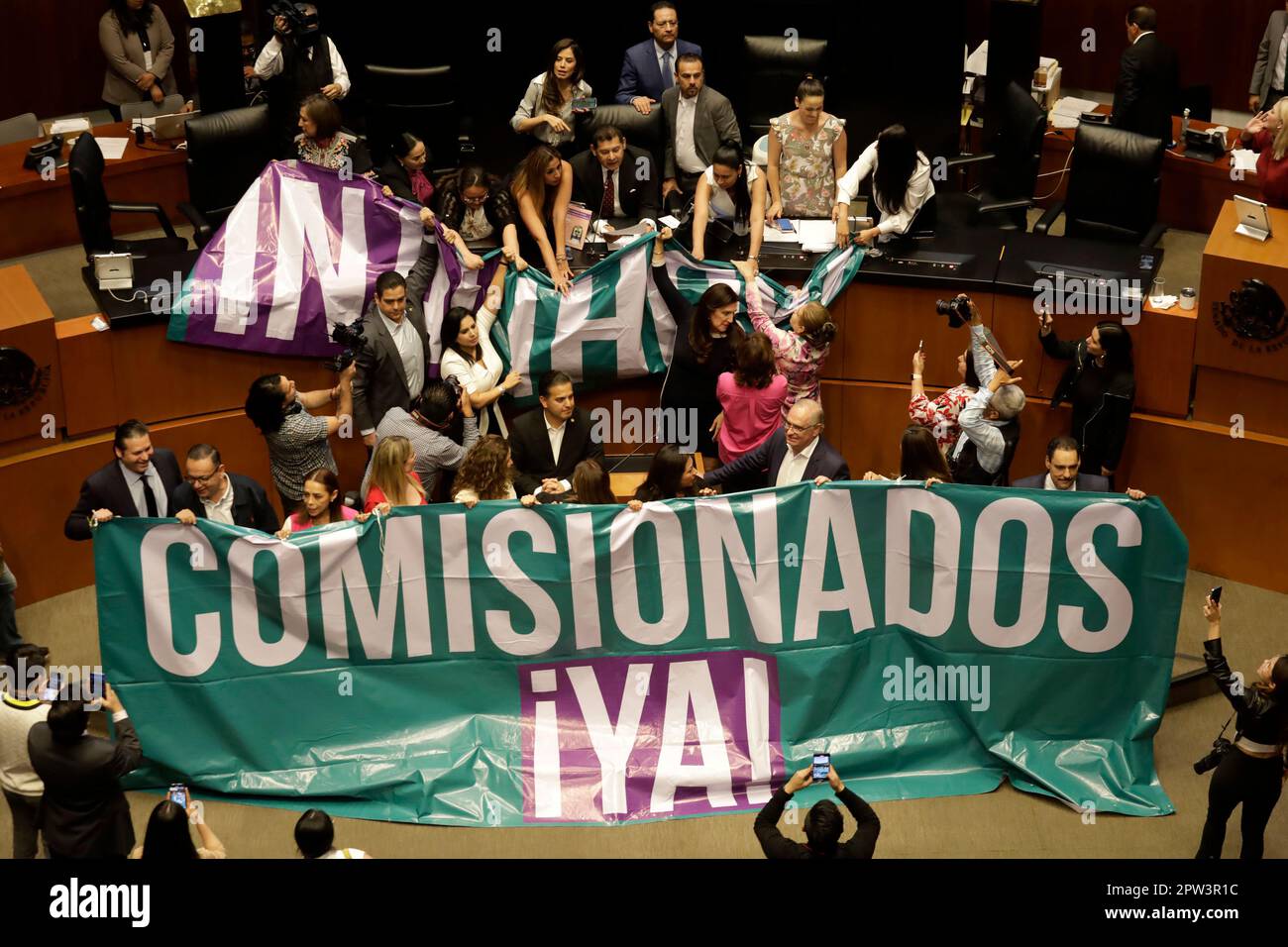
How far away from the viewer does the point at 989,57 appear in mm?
11977

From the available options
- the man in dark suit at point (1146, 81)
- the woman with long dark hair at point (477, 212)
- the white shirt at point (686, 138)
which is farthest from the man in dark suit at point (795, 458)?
the man in dark suit at point (1146, 81)

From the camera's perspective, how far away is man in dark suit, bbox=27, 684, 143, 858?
22.9 feet

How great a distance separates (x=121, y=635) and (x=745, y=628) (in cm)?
281

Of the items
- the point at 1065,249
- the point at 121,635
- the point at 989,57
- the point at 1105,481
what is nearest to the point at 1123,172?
the point at 1065,249

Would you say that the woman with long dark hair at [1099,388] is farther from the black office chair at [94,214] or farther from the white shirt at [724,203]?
the black office chair at [94,214]

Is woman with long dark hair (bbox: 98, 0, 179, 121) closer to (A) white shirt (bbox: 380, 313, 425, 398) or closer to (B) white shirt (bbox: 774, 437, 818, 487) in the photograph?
Result: (A) white shirt (bbox: 380, 313, 425, 398)

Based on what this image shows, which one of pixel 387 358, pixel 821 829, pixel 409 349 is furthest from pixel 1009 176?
pixel 821 829

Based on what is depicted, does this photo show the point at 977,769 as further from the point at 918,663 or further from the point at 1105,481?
the point at 1105,481

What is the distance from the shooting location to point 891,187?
32.2ft

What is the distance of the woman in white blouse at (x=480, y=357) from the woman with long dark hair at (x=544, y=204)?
23 centimetres

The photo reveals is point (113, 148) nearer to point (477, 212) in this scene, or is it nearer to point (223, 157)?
point (223, 157)

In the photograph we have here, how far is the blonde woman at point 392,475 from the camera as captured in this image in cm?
825

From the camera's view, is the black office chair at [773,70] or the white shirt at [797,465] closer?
the white shirt at [797,465]

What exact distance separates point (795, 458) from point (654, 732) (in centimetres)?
146
